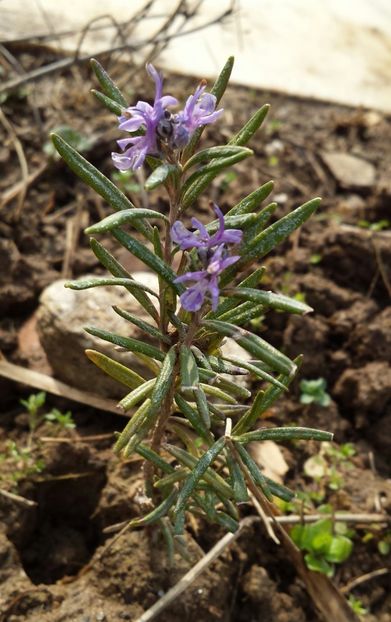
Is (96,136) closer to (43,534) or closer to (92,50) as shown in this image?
(92,50)

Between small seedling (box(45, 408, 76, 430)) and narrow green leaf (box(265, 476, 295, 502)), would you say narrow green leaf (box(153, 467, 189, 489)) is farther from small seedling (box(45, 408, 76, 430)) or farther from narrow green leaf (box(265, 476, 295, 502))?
small seedling (box(45, 408, 76, 430))

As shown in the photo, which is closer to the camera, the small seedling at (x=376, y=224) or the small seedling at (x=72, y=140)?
the small seedling at (x=376, y=224)

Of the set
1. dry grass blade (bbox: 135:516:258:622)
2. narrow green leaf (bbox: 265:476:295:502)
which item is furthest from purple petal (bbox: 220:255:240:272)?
dry grass blade (bbox: 135:516:258:622)

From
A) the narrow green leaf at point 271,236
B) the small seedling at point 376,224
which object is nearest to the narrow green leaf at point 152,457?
the narrow green leaf at point 271,236

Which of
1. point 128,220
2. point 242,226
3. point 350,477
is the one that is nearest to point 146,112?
point 128,220

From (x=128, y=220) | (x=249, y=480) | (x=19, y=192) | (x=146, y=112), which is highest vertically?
(x=146, y=112)

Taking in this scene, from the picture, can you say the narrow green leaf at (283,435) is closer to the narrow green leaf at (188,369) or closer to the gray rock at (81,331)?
the narrow green leaf at (188,369)
